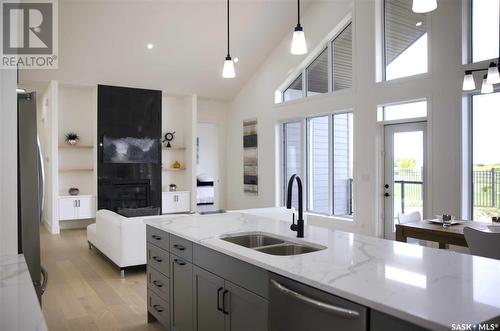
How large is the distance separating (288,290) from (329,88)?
6.12 metres

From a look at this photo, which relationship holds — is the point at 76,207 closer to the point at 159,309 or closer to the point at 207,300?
the point at 159,309

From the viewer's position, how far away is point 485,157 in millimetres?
5012

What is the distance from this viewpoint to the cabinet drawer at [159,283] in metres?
2.86

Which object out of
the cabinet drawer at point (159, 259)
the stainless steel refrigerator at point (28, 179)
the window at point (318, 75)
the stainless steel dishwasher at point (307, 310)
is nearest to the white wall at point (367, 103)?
the window at point (318, 75)

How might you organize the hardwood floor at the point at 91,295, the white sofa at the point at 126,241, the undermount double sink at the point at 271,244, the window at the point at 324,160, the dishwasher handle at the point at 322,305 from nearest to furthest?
the dishwasher handle at the point at 322,305 → the undermount double sink at the point at 271,244 → the hardwood floor at the point at 91,295 → the white sofa at the point at 126,241 → the window at the point at 324,160

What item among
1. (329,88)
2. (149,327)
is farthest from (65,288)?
(329,88)

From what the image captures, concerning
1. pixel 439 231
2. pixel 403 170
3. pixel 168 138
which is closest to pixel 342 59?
pixel 403 170

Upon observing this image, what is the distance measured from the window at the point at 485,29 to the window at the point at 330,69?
2142 millimetres

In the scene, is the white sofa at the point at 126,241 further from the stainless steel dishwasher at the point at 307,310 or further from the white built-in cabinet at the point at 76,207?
the white built-in cabinet at the point at 76,207

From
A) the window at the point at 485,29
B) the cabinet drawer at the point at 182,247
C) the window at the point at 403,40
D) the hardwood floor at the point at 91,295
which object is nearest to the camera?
the cabinet drawer at the point at 182,247

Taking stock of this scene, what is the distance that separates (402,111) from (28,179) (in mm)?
5356

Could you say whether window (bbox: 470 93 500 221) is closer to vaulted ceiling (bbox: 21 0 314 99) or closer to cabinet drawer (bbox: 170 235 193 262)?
vaulted ceiling (bbox: 21 0 314 99)

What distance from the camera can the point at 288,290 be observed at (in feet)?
5.26

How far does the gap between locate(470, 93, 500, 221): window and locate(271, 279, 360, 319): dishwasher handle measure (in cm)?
442
